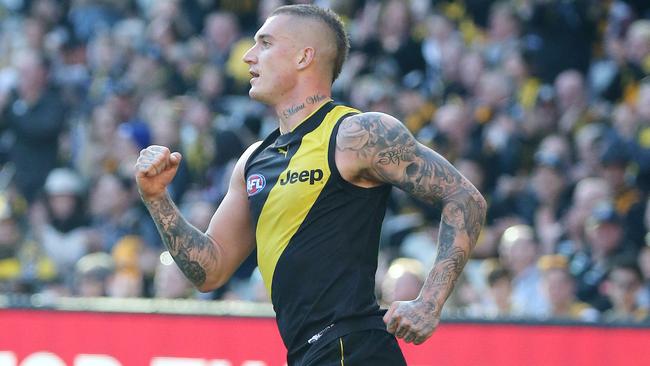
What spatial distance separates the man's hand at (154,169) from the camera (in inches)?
196

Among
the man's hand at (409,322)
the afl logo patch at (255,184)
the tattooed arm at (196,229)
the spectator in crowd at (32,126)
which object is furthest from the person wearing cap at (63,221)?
the man's hand at (409,322)

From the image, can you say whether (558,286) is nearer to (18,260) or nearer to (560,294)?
(560,294)

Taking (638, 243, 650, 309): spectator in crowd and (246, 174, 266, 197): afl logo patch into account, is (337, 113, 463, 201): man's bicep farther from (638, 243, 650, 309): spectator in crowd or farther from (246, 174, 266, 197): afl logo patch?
(638, 243, 650, 309): spectator in crowd

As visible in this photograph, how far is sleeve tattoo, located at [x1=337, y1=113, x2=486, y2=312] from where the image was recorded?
4750 mm

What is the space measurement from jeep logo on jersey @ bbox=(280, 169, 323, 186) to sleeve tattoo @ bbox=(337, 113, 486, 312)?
13 cm

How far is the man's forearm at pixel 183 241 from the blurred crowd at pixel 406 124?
3.02 metres

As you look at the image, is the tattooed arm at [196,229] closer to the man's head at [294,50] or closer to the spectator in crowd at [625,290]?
the man's head at [294,50]

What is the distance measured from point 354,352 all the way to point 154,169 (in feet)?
3.47

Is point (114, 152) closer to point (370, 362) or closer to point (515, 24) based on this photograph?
point (515, 24)

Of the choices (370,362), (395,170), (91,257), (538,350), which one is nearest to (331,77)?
(395,170)

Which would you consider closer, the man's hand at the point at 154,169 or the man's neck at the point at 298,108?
the man's hand at the point at 154,169

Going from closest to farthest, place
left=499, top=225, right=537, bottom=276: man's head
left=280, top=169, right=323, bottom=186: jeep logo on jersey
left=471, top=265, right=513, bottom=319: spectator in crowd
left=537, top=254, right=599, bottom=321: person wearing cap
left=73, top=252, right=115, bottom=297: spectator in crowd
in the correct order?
left=280, top=169, right=323, bottom=186: jeep logo on jersey, left=537, top=254, right=599, bottom=321: person wearing cap, left=471, top=265, right=513, bottom=319: spectator in crowd, left=499, top=225, right=537, bottom=276: man's head, left=73, top=252, right=115, bottom=297: spectator in crowd

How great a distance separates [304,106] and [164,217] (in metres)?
0.72

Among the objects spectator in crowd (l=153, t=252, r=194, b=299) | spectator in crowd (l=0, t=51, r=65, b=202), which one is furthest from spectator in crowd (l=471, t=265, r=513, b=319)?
spectator in crowd (l=0, t=51, r=65, b=202)
